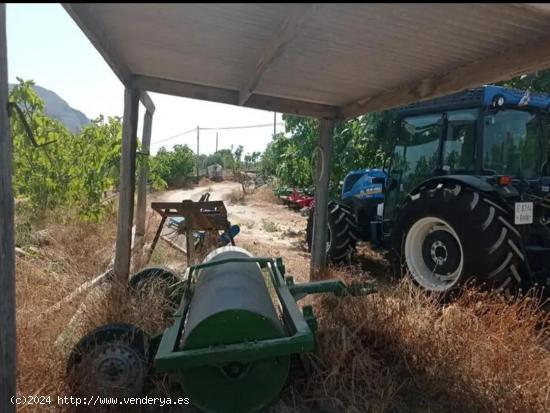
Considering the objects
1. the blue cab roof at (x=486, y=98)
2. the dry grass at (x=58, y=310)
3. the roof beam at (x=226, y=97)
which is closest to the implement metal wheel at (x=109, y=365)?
the dry grass at (x=58, y=310)

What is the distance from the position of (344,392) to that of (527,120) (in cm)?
386

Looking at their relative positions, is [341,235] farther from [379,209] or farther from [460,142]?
[460,142]

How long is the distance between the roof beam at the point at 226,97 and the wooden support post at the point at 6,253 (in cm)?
221

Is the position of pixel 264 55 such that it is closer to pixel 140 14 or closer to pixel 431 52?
pixel 140 14

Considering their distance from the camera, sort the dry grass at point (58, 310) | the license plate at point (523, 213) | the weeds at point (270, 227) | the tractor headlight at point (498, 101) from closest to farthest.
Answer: the dry grass at point (58, 310)
the license plate at point (523, 213)
the tractor headlight at point (498, 101)
the weeds at point (270, 227)

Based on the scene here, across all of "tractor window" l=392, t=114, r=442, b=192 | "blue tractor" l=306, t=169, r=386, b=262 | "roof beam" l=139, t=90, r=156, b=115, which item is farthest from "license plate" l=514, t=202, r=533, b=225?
"roof beam" l=139, t=90, r=156, b=115

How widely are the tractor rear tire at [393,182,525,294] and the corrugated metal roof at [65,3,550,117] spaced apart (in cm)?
113

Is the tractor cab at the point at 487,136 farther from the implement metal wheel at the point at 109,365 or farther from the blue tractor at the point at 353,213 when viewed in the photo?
the implement metal wheel at the point at 109,365

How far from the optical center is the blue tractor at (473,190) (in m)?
3.88

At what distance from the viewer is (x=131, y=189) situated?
4.24m

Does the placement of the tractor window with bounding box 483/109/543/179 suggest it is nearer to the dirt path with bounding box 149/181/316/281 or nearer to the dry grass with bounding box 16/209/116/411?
the dirt path with bounding box 149/181/316/281

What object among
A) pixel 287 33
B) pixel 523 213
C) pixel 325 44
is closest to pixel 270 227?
pixel 523 213

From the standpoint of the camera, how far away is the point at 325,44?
2.78m

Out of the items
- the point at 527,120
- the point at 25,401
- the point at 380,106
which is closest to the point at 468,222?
the point at 380,106
